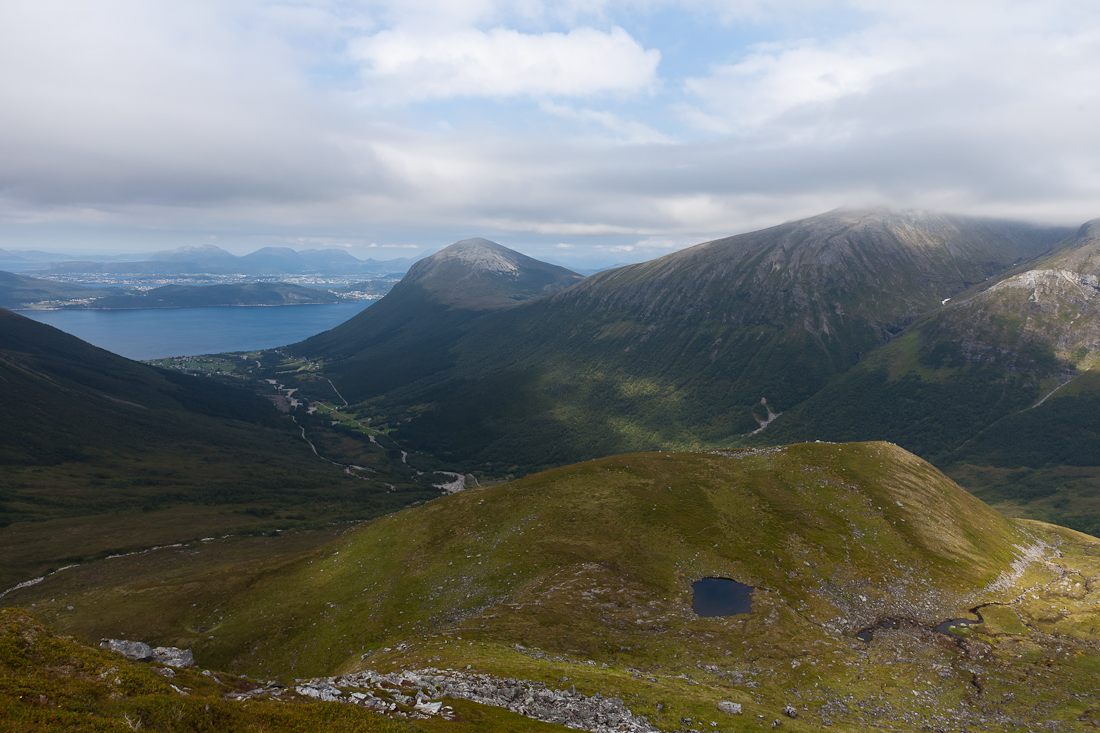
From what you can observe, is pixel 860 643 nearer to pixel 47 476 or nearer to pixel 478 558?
pixel 478 558

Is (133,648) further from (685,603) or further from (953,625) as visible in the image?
(953,625)

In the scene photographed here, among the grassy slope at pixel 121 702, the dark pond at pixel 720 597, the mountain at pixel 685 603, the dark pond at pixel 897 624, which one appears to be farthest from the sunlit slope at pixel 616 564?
the grassy slope at pixel 121 702

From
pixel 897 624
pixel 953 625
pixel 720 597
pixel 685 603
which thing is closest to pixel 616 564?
pixel 685 603

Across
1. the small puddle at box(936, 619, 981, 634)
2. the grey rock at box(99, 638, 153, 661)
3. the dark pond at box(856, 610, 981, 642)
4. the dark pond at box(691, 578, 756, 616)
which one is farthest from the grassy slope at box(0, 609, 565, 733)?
the small puddle at box(936, 619, 981, 634)

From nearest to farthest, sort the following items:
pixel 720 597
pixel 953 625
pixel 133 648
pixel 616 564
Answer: pixel 133 648, pixel 953 625, pixel 720 597, pixel 616 564

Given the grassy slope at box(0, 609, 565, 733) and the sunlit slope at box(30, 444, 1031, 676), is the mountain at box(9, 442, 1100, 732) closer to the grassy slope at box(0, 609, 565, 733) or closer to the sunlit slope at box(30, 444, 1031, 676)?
the sunlit slope at box(30, 444, 1031, 676)

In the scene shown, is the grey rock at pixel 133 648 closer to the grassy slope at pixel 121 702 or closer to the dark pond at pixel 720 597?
the grassy slope at pixel 121 702

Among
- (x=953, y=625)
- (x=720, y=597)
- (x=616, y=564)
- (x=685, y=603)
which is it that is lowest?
(x=953, y=625)
